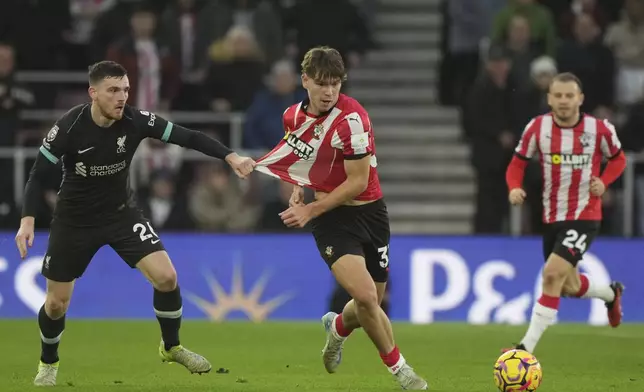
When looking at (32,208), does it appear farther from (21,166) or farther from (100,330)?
(21,166)

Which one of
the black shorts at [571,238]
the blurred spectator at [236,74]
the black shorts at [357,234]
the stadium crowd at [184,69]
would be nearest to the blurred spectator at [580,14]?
the stadium crowd at [184,69]

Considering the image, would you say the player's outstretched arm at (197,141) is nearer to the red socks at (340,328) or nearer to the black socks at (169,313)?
the black socks at (169,313)

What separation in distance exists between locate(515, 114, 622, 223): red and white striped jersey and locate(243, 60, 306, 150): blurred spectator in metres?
6.35

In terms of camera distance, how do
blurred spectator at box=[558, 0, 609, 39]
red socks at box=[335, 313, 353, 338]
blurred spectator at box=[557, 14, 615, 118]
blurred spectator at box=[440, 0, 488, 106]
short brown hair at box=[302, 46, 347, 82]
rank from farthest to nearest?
1. blurred spectator at box=[440, 0, 488, 106]
2. blurred spectator at box=[558, 0, 609, 39]
3. blurred spectator at box=[557, 14, 615, 118]
4. red socks at box=[335, 313, 353, 338]
5. short brown hair at box=[302, 46, 347, 82]

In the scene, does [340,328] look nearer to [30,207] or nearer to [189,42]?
[30,207]

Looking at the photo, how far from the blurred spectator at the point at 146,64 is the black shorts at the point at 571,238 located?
790 centimetres

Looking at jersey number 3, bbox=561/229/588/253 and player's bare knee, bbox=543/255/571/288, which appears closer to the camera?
player's bare knee, bbox=543/255/571/288

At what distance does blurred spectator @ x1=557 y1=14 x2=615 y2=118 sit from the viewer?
19.0 meters

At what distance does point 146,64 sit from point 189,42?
99 cm

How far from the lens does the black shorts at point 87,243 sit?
1026 cm

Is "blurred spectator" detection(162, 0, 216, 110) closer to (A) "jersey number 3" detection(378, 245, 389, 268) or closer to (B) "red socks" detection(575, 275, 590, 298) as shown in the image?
(B) "red socks" detection(575, 275, 590, 298)

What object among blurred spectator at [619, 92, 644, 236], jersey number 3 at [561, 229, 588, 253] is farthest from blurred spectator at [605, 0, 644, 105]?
jersey number 3 at [561, 229, 588, 253]

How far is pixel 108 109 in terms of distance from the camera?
32.9 feet

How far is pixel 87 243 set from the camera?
1033cm
